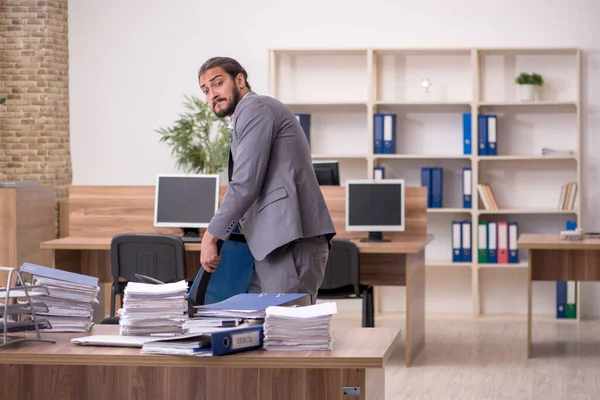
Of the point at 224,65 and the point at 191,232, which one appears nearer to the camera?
the point at 224,65

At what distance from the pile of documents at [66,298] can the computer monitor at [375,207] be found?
3.43 metres

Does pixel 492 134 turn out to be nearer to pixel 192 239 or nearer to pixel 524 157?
pixel 524 157

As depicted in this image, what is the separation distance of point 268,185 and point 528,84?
15.5ft

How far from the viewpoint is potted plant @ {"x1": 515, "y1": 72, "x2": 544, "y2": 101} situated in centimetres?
732

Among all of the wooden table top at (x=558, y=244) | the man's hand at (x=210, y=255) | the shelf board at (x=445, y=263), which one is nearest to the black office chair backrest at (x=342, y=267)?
the wooden table top at (x=558, y=244)

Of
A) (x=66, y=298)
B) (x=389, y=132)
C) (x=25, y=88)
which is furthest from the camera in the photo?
(x=25, y=88)

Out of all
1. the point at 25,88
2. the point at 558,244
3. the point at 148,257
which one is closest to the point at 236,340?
the point at 148,257

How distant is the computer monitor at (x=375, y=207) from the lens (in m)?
5.80

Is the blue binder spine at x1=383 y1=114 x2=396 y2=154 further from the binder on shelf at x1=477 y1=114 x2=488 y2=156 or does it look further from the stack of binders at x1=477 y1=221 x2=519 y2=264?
the stack of binders at x1=477 y1=221 x2=519 y2=264

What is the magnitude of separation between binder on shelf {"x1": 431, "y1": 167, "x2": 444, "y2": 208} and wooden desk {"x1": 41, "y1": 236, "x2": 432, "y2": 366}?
4.94 feet

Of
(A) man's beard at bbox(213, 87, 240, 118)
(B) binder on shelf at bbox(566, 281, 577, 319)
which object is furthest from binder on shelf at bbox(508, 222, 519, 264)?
(A) man's beard at bbox(213, 87, 240, 118)

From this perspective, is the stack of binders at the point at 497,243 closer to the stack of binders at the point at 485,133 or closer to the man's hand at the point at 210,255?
the stack of binders at the point at 485,133

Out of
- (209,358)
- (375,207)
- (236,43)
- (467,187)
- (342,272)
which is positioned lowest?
(342,272)

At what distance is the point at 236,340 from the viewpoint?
85.5 inches
